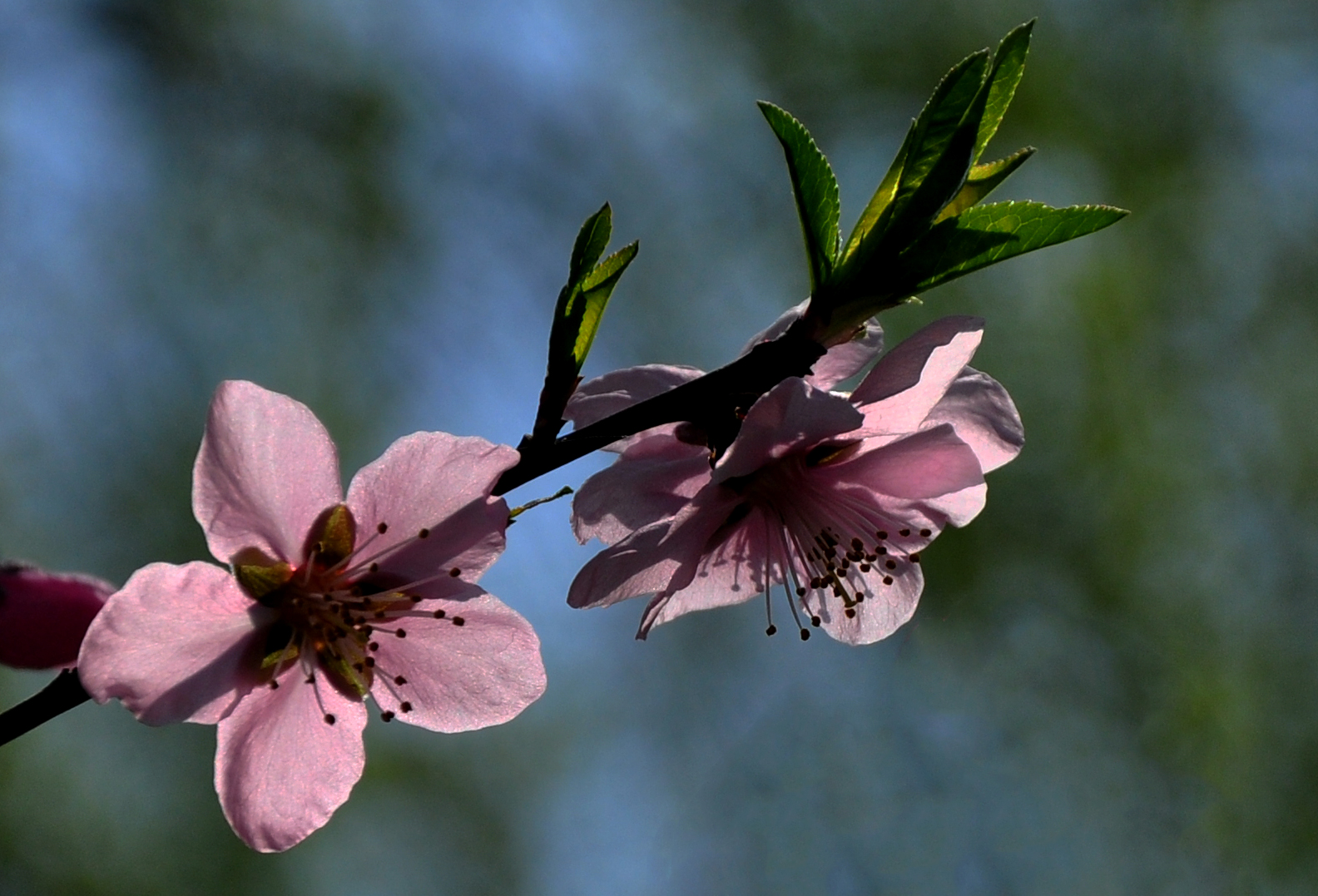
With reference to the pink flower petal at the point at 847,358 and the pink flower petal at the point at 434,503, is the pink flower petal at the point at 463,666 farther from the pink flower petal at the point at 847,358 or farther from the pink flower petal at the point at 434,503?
the pink flower petal at the point at 847,358

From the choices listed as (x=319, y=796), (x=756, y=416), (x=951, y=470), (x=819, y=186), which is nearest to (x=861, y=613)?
(x=951, y=470)

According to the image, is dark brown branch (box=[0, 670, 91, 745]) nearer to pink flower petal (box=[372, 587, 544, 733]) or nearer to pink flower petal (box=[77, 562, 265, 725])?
pink flower petal (box=[77, 562, 265, 725])

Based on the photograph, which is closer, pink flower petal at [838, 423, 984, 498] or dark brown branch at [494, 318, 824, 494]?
dark brown branch at [494, 318, 824, 494]

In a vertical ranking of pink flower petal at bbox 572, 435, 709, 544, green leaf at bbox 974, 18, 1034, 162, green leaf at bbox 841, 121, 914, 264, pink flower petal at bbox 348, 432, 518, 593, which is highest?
green leaf at bbox 974, 18, 1034, 162

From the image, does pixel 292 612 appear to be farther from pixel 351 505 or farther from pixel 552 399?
pixel 552 399

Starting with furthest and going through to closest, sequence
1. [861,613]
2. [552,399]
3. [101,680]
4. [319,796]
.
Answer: [861,613] → [319,796] → [552,399] → [101,680]

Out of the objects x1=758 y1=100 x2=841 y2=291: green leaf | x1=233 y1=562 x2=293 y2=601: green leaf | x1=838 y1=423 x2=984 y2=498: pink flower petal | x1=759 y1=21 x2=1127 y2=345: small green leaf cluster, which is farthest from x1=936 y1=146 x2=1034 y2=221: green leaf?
x1=233 y1=562 x2=293 y2=601: green leaf

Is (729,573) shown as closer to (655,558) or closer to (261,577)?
(655,558)
